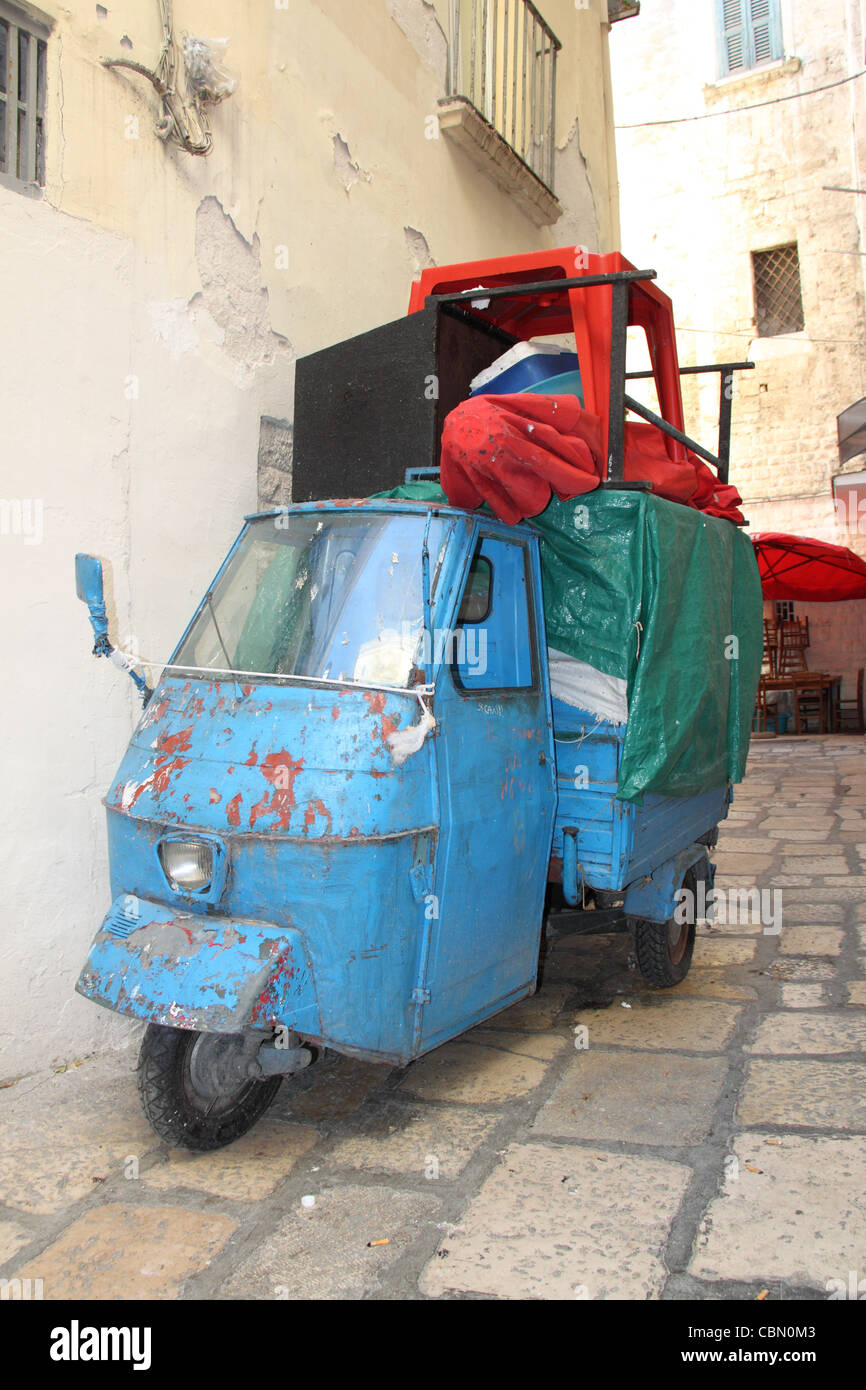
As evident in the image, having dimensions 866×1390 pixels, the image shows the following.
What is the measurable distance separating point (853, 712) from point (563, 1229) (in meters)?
14.8

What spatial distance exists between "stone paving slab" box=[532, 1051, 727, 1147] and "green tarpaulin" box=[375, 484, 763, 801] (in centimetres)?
102

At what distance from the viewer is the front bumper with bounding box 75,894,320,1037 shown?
8.98ft

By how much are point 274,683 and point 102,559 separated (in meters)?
1.35

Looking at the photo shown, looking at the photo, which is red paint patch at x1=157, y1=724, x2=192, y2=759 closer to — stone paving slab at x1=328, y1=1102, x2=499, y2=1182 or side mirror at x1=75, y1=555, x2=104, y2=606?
side mirror at x1=75, y1=555, x2=104, y2=606

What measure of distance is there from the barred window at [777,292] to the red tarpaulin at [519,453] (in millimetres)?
14624

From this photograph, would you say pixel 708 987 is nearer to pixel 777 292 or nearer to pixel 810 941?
pixel 810 941

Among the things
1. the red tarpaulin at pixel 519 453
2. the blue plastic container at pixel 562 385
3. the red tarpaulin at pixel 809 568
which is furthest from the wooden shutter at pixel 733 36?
the red tarpaulin at pixel 519 453

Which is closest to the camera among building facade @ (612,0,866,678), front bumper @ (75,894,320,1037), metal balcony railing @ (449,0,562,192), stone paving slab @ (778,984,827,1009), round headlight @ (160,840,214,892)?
front bumper @ (75,894,320,1037)

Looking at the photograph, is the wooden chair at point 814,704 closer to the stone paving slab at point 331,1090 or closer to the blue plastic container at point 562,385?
the blue plastic container at point 562,385

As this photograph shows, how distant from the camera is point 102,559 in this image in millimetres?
4156

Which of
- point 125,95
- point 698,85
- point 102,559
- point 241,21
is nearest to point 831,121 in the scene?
point 698,85

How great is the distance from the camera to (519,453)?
3475mm

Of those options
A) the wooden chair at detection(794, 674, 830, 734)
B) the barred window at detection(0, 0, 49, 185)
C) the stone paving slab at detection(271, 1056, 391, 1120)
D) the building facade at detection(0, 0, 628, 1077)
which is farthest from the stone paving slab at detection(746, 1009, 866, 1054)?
the wooden chair at detection(794, 674, 830, 734)
